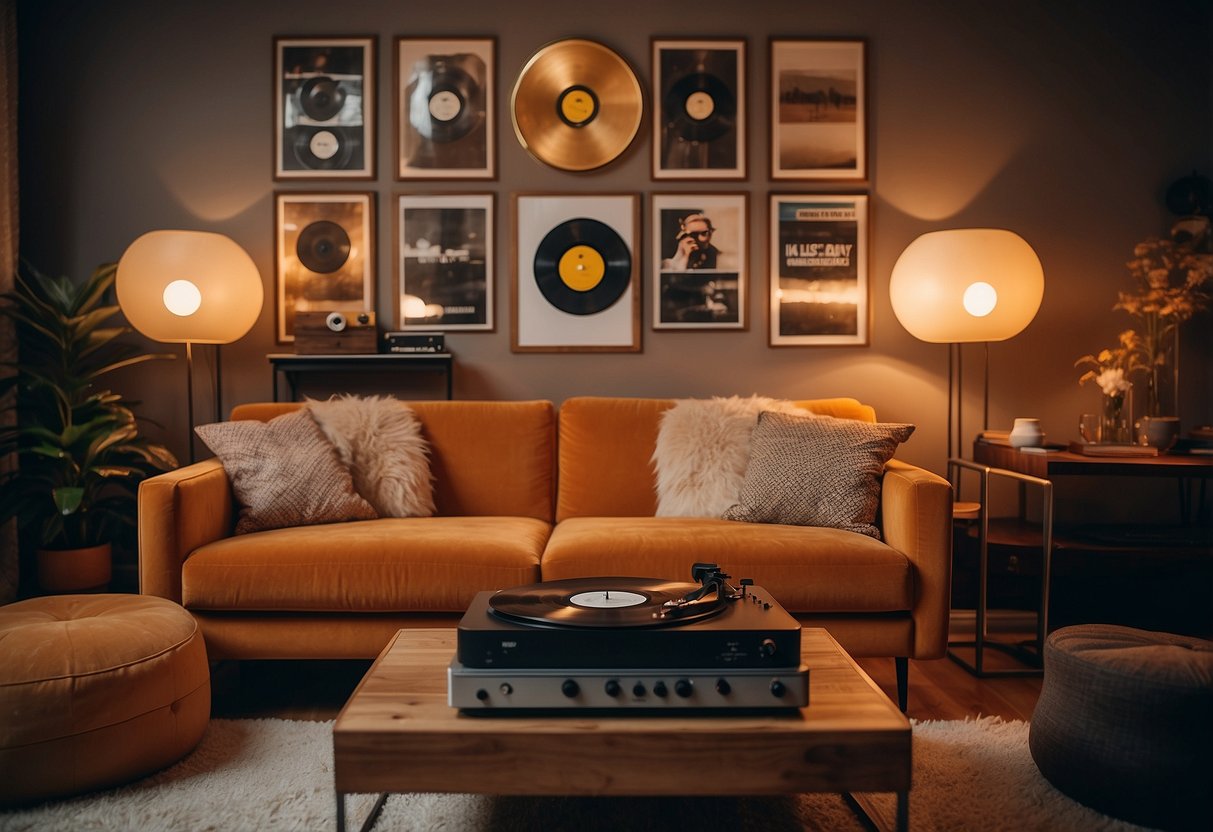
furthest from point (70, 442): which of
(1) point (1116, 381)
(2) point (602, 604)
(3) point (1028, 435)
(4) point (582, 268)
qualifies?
(1) point (1116, 381)

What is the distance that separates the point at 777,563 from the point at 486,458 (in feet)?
3.76

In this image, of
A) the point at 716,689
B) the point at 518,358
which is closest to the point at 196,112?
the point at 518,358

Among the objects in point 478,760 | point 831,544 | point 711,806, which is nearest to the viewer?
point 478,760

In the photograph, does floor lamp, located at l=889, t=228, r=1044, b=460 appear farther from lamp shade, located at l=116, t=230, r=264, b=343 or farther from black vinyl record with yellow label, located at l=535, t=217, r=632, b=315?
lamp shade, located at l=116, t=230, r=264, b=343

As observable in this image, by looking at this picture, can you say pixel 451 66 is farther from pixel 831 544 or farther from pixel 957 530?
pixel 957 530

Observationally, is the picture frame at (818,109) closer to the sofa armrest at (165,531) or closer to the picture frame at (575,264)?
the picture frame at (575,264)

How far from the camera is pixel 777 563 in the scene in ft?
7.16

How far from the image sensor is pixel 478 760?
1.24 meters

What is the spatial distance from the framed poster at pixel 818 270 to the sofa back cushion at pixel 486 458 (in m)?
1.14

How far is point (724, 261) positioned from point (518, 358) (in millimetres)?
938

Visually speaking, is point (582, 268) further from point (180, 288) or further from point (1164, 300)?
point (1164, 300)

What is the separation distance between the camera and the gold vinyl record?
3.30 metres

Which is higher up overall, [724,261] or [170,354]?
[724,261]

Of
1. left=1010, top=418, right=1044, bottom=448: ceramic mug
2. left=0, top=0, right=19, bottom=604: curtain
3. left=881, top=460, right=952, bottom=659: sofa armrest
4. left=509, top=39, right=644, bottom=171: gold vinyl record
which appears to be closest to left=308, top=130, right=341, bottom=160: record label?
left=509, top=39, right=644, bottom=171: gold vinyl record
